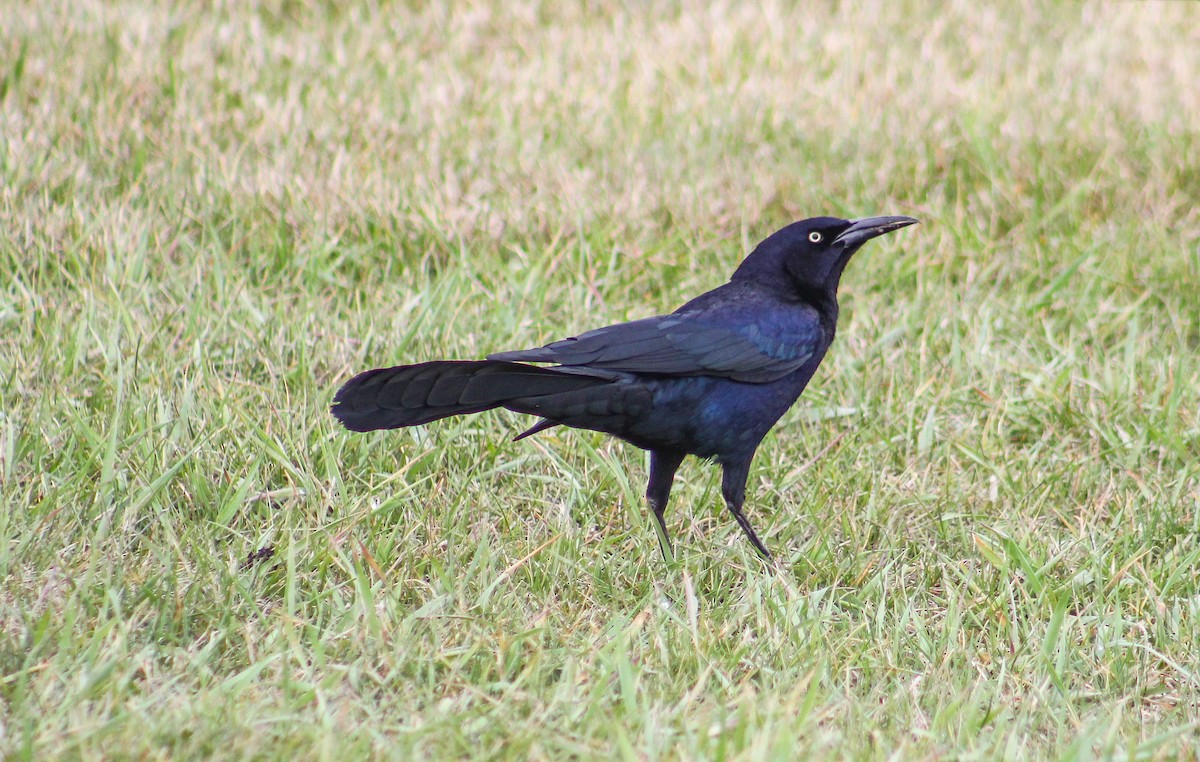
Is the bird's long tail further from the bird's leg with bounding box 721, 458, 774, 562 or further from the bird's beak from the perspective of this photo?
the bird's beak

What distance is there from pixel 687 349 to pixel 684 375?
0.07m

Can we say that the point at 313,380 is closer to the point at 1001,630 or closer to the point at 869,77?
the point at 1001,630

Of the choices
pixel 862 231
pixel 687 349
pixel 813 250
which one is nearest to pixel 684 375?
pixel 687 349

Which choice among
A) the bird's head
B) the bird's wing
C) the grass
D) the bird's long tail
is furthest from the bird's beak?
the bird's long tail


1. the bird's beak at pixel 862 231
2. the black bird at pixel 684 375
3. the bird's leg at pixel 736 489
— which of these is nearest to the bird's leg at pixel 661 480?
the black bird at pixel 684 375

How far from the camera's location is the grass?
287 cm

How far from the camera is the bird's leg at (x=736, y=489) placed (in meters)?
3.79

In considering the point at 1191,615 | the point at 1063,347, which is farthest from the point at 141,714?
the point at 1063,347

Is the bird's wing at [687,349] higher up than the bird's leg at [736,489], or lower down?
higher up

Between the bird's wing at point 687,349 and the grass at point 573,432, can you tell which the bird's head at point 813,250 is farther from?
the grass at point 573,432

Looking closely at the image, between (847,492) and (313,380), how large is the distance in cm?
171

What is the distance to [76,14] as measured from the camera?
680 centimetres

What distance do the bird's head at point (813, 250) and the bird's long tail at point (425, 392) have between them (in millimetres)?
999

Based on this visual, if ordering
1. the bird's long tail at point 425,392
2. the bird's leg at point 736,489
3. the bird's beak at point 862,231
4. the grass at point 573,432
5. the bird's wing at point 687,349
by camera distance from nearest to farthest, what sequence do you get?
1. the grass at point 573,432
2. the bird's long tail at point 425,392
3. the bird's wing at point 687,349
4. the bird's leg at point 736,489
5. the bird's beak at point 862,231
